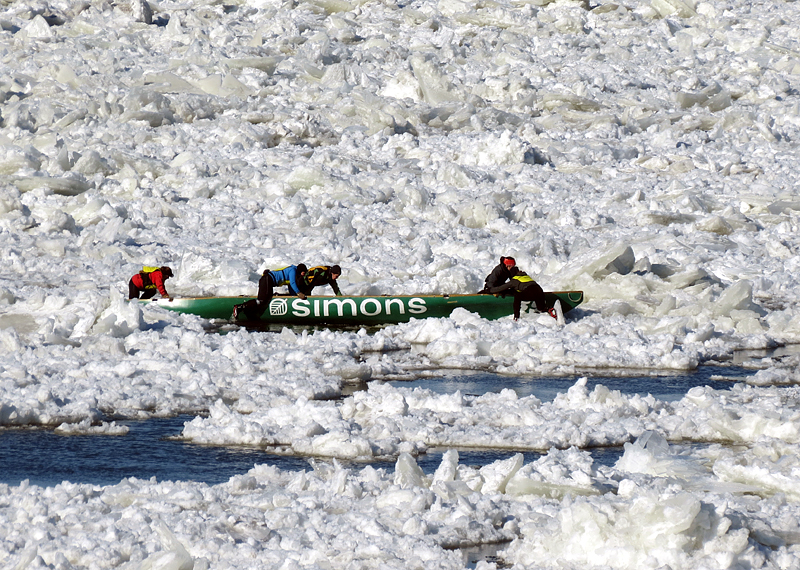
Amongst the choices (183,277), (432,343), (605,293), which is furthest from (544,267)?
(183,277)

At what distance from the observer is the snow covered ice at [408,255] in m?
5.89

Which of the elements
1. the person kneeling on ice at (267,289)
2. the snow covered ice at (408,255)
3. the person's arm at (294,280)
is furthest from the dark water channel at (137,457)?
the person's arm at (294,280)

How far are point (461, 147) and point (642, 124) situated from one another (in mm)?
5016

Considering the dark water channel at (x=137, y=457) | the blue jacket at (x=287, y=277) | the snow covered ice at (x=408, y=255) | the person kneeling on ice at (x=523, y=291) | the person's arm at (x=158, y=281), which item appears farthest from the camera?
the blue jacket at (x=287, y=277)

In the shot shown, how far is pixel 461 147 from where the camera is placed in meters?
21.6

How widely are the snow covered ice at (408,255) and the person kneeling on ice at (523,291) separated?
448mm

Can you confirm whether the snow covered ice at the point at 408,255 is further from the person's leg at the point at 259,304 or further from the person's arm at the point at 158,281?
the person's leg at the point at 259,304

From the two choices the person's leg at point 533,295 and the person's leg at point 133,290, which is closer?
the person's leg at point 533,295

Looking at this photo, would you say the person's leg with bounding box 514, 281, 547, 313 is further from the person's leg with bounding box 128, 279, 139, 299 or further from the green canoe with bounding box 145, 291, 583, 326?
the person's leg with bounding box 128, 279, 139, 299

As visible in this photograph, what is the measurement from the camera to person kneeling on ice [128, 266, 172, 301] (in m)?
13.8

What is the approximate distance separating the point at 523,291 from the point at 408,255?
3469mm

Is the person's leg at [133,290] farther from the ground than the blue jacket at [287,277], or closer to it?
closer to it

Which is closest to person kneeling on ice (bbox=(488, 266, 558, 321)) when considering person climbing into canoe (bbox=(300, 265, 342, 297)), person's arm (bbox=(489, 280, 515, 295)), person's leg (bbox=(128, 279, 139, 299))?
person's arm (bbox=(489, 280, 515, 295))

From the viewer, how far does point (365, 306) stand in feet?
44.3
